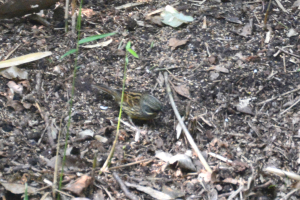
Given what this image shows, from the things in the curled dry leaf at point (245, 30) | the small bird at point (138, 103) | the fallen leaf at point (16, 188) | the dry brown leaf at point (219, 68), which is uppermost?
the curled dry leaf at point (245, 30)

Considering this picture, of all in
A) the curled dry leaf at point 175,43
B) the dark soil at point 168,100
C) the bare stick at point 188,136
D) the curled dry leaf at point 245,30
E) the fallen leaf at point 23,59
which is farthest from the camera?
the curled dry leaf at point 245,30

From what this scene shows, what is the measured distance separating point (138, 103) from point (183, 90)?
64cm

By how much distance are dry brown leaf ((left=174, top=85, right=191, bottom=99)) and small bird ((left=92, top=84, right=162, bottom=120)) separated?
42 centimetres

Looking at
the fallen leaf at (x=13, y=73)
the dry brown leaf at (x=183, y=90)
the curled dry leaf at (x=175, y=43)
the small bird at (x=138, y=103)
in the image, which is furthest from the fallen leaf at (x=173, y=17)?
the fallen leaf at (x=13, y=73)

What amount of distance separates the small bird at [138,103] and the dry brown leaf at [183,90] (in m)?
0.42

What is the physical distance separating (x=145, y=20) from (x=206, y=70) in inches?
51.0

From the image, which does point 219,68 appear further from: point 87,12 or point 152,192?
point 87,12

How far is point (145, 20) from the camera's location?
553 centimetres

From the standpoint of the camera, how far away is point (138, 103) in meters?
4.50

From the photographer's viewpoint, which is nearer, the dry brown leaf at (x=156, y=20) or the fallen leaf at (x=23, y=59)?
the fallen leaf at (x=23, y=59)

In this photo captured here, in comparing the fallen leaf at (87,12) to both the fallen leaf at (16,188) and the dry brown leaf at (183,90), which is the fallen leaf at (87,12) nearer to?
the dry brown leaf at (183,90)

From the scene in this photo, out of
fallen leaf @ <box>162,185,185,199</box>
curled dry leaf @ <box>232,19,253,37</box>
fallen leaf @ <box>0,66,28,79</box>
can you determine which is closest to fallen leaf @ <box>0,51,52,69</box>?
fallen leaf @ <box>0,66,28,79</box>

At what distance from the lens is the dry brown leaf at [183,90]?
15.4 feet

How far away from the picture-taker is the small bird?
14.3ft
